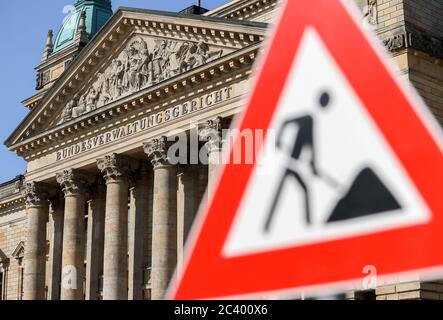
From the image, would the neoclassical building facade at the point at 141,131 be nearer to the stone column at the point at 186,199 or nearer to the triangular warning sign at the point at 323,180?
the stone column at the point at 186,199

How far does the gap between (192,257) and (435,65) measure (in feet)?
88.0

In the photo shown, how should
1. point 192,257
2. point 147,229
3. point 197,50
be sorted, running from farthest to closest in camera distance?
point 147,229 → point 197,50 → point 192,257

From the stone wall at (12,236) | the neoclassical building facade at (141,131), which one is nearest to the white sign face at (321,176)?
the neoclassical building facade at (141,131)

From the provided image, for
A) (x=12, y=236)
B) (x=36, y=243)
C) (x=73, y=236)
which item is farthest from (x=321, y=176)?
(x=12, y=236)

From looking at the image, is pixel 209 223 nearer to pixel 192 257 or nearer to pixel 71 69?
pixel 192 257

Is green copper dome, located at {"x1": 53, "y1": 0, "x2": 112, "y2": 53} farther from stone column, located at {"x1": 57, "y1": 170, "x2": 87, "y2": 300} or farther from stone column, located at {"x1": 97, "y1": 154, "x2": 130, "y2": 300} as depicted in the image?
stone column, located at {"x1": 97, "y1": 154, "x2": 130, "y2": 300}

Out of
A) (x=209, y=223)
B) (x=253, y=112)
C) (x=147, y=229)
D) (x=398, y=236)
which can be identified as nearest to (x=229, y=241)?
(x=209, y=223)

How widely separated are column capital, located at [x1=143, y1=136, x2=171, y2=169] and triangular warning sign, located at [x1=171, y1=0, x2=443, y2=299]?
31170 mm

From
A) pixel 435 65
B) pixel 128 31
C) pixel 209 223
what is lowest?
pixel 209 223

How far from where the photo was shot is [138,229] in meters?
37.0

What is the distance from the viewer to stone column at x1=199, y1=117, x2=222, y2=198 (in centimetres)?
2992

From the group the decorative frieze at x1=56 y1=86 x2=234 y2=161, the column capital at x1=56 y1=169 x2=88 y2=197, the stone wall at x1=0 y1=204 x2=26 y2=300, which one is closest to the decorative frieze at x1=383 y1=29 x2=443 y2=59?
the decorative frieze at x1=56 y1=86 x2=234 y2=161

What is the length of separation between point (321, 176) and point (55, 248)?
41212 millimetres

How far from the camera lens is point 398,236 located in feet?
4.98
